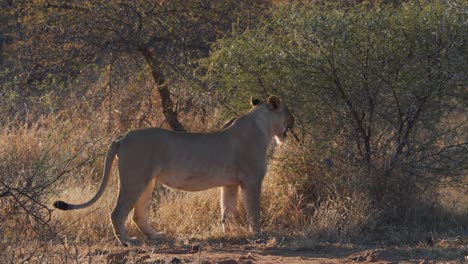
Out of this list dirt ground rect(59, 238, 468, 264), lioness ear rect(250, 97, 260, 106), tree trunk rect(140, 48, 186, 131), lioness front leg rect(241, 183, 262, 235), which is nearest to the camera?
dirt ground rect(59, 238, 468, 264)

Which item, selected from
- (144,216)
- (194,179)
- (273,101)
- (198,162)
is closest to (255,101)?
(273,101)

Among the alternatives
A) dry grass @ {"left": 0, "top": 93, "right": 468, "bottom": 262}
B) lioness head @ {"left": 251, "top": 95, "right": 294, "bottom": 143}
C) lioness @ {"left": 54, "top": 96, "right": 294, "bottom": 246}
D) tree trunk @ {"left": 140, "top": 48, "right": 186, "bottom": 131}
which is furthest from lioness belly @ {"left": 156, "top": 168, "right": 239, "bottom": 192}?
tree trunk @ {"left": 140, "top": 48, "right": 186, "bottom": 131}

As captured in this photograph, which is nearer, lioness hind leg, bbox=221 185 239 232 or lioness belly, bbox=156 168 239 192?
lioness belly, bbox=156 168 239 192

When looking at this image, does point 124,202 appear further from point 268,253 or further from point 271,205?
point 271,205

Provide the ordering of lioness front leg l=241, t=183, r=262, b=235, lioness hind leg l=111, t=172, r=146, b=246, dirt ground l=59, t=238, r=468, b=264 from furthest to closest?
lioness front leg l=241, t=183, r=262, b=235
lioness hind leg l=111, t=172, r=146, b=246
dirt ground l=59, t=238, r=468, b=264

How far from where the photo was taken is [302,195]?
954cm

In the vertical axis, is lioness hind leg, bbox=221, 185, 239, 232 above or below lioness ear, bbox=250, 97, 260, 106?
below

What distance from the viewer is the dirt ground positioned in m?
7.30

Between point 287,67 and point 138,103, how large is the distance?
5.03 meters

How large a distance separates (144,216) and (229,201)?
97 cm

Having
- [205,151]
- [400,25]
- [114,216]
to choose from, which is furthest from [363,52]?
[114,216]

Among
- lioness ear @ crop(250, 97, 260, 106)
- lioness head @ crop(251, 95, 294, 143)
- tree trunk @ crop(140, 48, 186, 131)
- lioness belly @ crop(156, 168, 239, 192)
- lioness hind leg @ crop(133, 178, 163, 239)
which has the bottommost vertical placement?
lioness hind leg @ crop(133, 178, 163, 239)

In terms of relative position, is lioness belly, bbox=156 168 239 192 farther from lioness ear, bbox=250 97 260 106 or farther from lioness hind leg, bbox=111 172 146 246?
lioness ear, bbox=250 97 260 106

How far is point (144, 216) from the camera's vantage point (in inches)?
349
